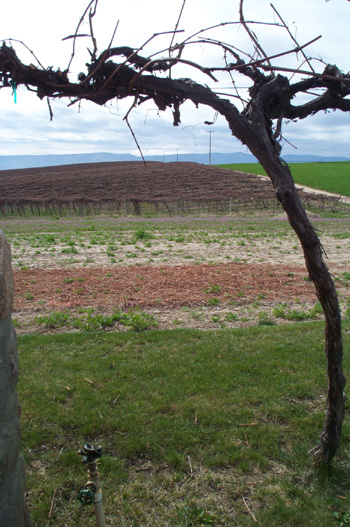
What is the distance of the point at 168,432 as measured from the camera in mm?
3918

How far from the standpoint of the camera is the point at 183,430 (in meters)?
3.94

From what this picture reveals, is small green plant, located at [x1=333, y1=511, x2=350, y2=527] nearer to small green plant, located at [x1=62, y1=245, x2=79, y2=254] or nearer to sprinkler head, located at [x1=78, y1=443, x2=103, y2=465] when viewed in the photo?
sprinkler head, located at [x1=78, y1=443, x2=103, y2=465]

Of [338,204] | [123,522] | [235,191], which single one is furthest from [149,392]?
[235,191]

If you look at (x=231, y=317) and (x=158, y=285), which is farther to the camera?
(x=158, y=285)

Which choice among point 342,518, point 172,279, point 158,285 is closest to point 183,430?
point 342,518

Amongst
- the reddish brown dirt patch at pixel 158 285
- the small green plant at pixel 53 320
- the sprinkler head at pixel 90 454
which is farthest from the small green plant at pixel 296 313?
the sprinkler head at pixel 90 454

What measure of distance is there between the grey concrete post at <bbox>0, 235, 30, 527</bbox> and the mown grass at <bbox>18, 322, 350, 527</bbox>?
0.98 metres

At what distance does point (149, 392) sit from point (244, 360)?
1453 mm

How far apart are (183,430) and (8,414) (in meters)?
2.19

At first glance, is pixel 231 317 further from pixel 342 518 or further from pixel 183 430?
pixel 342 518

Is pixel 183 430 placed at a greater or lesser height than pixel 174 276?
lesser

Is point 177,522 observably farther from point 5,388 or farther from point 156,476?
point 5,388

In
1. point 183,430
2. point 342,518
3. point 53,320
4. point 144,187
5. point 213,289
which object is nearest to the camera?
point 342,518

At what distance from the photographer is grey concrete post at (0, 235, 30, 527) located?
6.91 ft
